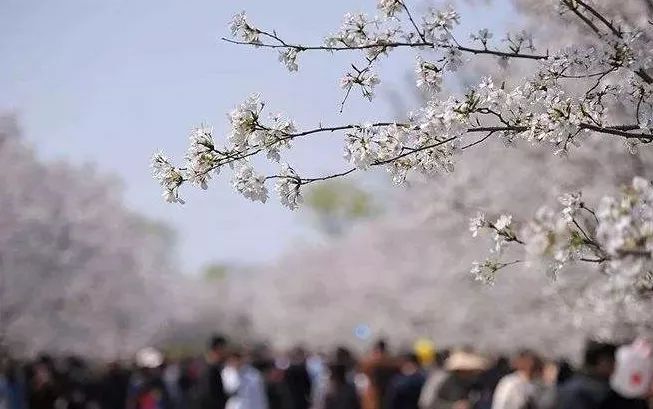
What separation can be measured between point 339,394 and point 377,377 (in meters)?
1.45

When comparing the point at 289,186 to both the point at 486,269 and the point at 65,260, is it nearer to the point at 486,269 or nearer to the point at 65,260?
the point at 486,269

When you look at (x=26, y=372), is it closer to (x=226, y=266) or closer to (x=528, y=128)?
(x=528, y=128)

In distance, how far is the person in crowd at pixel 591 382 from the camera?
30.5 ft

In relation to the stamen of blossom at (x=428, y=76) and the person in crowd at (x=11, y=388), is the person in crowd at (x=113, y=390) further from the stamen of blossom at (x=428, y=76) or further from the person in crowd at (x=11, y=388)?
the stamen of blossom at (x=428, y=76)

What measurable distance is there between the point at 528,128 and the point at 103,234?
105ft

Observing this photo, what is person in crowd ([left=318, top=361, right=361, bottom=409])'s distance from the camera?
1742cm

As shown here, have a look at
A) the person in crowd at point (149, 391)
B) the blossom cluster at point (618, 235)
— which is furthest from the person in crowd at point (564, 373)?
the person in crowd at point (149, 391)

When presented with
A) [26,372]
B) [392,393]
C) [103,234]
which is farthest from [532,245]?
[103,234]

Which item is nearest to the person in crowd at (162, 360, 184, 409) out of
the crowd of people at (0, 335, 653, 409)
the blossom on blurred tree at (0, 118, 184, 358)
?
the crowd of people at (0, 335, 653, 409)

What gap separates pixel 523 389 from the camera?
12219 mm

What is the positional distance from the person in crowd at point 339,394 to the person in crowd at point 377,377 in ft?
3.38

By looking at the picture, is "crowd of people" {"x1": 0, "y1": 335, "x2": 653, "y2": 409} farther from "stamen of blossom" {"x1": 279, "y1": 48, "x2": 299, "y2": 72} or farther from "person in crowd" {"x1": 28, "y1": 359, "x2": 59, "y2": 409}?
"stamen of blossom" {"x1": 279, "y1": 48, "x2": 299, "y2": 72}

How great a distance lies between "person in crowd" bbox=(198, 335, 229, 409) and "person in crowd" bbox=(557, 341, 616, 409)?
25.8ft

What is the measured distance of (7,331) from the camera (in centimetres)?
3019
